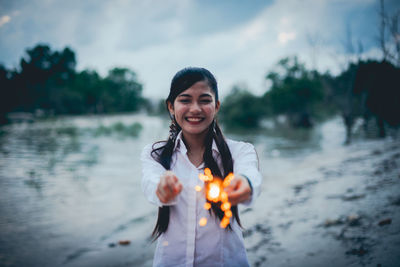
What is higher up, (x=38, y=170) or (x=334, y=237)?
(x=38, y=170)

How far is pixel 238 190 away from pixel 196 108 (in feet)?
2.49

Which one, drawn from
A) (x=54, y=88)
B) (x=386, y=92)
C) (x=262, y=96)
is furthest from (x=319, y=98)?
(x=54, y=88)

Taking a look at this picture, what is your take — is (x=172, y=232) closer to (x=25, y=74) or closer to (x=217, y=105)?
(x=217, y=105)

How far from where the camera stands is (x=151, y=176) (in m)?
1.56

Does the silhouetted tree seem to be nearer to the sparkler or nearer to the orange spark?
the sparkler

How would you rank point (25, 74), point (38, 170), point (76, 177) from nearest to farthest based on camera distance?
point (76, 177) → point (38, 170) → point (25, 74)

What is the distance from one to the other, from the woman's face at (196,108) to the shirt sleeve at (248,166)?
1.20 feet

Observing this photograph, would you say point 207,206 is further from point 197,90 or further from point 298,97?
point 298,97

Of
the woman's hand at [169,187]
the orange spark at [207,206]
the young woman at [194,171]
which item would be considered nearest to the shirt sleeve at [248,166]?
the young woman at [194,171]

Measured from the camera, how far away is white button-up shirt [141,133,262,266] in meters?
1.60

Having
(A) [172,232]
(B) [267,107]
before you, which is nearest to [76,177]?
(A) [172,232]

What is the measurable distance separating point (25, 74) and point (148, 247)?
232ft

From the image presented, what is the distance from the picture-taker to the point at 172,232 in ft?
5.52

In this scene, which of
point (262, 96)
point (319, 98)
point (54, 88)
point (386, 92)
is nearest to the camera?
point (386, 92)
